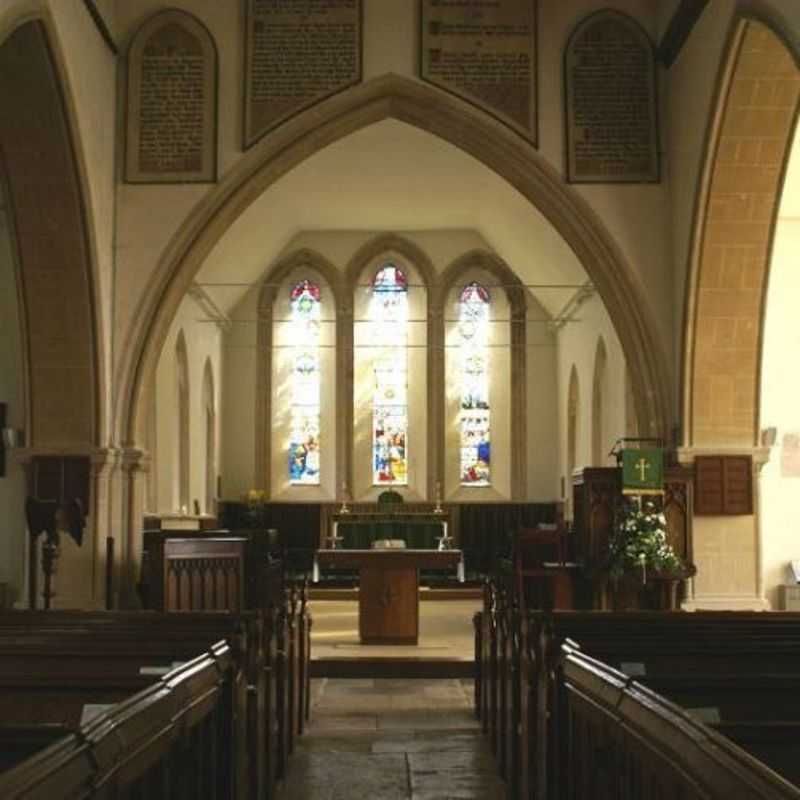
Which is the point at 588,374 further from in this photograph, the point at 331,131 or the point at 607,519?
the point at 607,519

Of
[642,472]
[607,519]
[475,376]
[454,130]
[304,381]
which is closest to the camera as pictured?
[642,472]

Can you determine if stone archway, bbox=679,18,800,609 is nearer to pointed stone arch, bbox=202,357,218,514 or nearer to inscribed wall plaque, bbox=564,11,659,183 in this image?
inscribed wall plaque, bbox=564,11,659,183

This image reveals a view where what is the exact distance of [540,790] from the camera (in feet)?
14.3

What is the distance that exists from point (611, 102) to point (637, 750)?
9.25 meters

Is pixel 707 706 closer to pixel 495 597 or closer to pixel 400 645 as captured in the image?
pixel 495 597

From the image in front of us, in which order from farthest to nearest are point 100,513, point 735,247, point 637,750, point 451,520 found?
point 451,520
point 100,513
point 735,247
point 637,750

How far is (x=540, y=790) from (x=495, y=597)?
2.81m

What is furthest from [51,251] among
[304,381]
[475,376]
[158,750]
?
[475,376]

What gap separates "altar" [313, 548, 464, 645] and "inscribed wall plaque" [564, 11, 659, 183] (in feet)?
11.4

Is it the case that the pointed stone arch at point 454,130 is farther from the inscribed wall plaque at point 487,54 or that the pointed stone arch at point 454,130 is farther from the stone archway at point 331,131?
the inscribed wall plaque at point 487,54

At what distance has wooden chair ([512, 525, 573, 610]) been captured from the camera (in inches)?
385

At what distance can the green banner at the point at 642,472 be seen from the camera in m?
9.52

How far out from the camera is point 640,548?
915cm

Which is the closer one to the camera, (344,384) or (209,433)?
(209,433)
